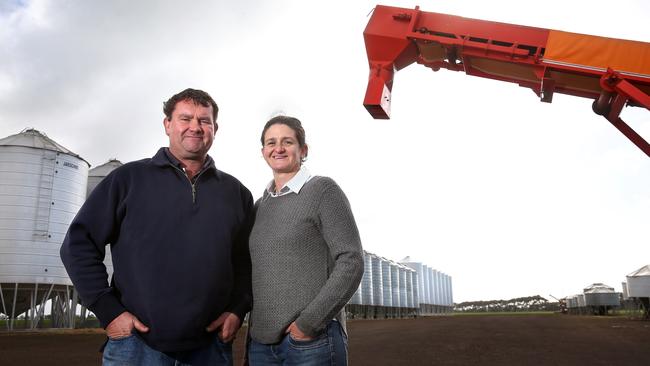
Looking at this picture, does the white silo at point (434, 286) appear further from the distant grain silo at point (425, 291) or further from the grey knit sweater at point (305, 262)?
the grey knit sweater at point (305, 262)

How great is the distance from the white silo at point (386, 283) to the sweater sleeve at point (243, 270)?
144 feet

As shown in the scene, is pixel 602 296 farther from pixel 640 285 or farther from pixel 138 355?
pixel 138 355

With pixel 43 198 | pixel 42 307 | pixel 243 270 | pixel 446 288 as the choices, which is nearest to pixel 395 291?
pixel 42 307

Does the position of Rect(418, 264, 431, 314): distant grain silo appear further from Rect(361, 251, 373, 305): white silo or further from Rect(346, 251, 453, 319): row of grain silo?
Rect(361, 251, 373, 305): white silo

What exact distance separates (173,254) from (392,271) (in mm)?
48219

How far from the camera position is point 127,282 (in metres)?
2.40

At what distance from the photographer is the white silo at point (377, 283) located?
43.0 m

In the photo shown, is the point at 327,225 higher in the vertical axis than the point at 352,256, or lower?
higher

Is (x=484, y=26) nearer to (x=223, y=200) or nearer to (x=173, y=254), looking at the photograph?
(x=223, y=200)

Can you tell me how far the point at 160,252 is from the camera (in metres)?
2.37

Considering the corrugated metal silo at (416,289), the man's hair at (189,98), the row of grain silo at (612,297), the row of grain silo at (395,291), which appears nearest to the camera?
the man's hair at (189,98)

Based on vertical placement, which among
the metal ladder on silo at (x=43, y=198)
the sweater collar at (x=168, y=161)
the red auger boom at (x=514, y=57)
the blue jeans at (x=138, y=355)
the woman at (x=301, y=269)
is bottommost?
the blue jeans at (x=138, y=355)

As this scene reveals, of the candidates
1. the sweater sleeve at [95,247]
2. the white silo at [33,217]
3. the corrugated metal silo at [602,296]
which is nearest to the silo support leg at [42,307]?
the white silo at [33,217]

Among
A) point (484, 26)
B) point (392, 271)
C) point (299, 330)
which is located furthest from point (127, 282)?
point (392, 271)
